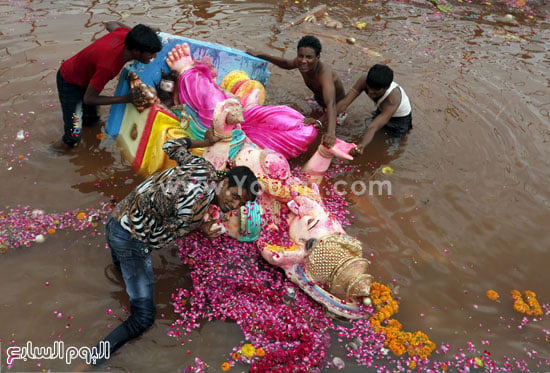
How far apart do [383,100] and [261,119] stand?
5.95 ft

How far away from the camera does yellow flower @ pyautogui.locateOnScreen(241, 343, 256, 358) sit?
3252 millimetres

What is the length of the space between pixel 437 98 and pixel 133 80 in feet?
16.2

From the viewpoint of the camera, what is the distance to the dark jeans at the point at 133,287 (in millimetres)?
3076

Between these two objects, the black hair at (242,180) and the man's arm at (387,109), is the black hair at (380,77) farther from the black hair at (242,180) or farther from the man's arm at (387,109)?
the black hair at (242,180)

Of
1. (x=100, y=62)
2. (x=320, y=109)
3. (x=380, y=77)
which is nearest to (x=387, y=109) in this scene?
(x=380, y=77)

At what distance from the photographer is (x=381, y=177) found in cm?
527

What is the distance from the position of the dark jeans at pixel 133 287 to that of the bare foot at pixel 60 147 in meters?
2.50

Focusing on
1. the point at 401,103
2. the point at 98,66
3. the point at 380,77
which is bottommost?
the point at 401,103

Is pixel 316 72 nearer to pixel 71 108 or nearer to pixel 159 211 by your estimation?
pixel 71 108

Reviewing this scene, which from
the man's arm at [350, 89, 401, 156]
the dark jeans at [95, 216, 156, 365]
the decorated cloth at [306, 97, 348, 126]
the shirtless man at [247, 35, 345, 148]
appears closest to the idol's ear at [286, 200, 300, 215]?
the shirtless man at [247, 35, 345, 148]

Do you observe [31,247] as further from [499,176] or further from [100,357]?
[499,176]

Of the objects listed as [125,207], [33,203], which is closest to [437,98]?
[125,207]

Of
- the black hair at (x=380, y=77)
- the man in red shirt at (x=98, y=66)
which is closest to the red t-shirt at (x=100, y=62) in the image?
the man in red shirt at (x=98, y=66)

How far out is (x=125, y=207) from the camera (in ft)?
9.93
